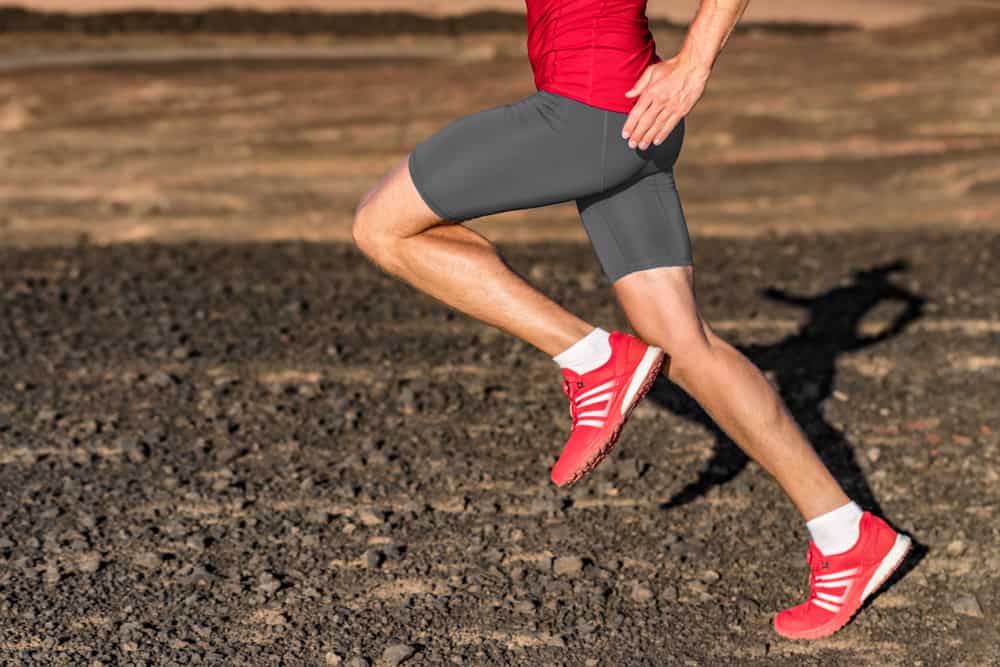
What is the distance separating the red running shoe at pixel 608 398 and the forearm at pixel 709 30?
0.72m

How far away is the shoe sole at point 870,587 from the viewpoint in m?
3.63

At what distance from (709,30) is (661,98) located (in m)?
0.20

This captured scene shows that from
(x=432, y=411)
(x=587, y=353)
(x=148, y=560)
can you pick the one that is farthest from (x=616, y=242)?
(x=432, y=411)

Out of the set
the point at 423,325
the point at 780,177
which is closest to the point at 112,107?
the point at 780,177

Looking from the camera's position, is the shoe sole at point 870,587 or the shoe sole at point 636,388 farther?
the shoe sole at point 870,587

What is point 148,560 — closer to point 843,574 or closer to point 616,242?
point 616,242

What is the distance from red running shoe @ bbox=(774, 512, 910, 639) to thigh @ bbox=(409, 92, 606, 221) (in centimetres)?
120

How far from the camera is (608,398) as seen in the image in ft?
11.5

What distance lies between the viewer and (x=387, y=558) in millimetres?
4105

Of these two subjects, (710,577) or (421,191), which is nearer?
(421,191)

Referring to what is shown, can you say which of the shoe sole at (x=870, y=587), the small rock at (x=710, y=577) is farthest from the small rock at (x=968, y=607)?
the small rock at (x=710, y=577)

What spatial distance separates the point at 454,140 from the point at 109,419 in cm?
259

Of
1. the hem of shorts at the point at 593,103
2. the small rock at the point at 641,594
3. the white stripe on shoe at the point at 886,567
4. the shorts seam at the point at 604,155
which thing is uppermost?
the hem of shorts at the point at 593,103

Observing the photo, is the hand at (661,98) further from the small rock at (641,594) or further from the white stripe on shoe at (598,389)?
the small rock at (641,594)
